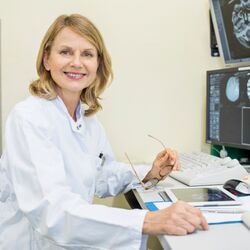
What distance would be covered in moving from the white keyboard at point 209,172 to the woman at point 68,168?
0.09 meters

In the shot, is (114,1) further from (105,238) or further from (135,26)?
(105,238)

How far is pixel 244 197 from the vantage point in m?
1.05

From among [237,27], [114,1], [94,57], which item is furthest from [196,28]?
[94,57]

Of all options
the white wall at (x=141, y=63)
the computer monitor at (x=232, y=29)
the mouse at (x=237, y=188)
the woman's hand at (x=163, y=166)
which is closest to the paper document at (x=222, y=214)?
the mouse at (x=237, y=188)

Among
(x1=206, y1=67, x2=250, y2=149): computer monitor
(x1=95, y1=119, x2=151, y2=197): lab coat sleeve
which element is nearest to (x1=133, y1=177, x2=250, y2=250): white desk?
(x1=95, y1=119, x2=151, y2=197): lab coat sleeve

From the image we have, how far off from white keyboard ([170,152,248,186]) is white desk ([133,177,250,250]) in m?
0.42

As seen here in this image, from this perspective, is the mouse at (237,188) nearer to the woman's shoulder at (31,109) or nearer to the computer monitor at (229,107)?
the computer monitor at (229,107)

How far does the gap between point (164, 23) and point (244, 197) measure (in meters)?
1.04

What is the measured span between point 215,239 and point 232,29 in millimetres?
1204

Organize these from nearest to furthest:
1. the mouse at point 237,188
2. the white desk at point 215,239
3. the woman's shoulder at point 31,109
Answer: the white desk at point 215,239 < the woman's shoulder at point 31,109 < the mouse at point 237,188

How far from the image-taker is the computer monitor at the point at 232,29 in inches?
63.3

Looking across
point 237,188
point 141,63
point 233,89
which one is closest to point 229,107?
point 233,89

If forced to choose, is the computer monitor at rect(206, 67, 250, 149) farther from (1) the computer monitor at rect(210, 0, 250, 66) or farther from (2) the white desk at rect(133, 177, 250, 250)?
(2) the white desk at rect(133, 177, 250, 250)

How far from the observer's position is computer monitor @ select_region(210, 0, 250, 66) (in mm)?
1608
